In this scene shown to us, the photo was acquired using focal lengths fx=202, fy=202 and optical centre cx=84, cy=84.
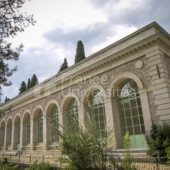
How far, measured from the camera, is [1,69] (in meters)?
10.3

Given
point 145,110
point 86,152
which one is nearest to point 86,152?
point 86,152

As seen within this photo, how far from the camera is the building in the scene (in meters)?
11.5

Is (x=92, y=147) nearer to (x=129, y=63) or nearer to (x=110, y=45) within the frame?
(x=129, y=63)

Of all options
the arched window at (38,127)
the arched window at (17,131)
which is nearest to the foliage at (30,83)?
the arched window at (17,131)

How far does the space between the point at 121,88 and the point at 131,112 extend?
5.97 ft

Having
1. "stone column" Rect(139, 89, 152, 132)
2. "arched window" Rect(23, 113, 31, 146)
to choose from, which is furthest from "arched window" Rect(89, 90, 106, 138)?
"arched window" Rect(23, 113, 31, 146)

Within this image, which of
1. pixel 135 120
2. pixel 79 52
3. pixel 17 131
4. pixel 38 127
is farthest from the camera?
pixel 17 131

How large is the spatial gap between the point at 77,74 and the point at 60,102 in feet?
11.3

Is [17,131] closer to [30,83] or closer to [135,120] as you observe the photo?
[30,83]

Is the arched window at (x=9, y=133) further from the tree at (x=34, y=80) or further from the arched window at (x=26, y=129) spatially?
the tree at (x=34, y=80)

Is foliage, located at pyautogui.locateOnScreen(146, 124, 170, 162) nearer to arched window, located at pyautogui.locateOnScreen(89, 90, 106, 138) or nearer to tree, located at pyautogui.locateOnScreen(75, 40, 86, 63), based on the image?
arched window, located at pyautogui.locateOnScreen(89, 90, 106, 138)

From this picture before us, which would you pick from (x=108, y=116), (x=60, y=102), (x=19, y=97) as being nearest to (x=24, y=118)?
(x=19, y=97)

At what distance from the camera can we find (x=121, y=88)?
13.9 meters

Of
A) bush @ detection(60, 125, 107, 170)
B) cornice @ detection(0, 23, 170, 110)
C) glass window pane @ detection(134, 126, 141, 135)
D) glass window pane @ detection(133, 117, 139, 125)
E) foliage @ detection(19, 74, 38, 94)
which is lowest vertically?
bush @ detection(60, 125, 107, 170)
